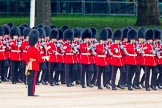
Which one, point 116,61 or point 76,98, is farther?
point 116,61

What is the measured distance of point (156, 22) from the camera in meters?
42.4

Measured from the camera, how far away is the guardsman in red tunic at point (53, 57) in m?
24.6

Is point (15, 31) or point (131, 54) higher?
point (15, 31)

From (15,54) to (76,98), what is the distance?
4.06m

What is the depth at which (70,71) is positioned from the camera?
24.7 metres

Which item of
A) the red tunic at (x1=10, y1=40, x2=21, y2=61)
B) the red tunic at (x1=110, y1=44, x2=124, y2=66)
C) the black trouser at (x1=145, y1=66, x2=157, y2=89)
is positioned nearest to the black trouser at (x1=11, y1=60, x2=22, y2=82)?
the red tunic at (x1=10, y1=40, x2=21, y2=61)

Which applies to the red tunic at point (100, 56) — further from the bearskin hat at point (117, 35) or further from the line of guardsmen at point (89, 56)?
the bearskin hat at point (117, 35)

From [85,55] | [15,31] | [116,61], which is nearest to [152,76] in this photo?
[116,61]

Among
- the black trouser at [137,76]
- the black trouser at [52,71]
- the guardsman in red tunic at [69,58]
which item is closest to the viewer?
the black trouser at [137,76]

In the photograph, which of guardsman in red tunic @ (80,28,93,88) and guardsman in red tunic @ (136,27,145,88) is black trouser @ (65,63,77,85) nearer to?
guardsman in red tunic @ (80,28,93,88)

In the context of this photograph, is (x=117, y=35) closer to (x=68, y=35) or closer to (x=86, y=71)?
(x=86, y=71)

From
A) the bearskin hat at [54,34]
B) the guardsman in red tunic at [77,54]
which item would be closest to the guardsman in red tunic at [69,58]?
the guardsman in red tunic at [77,54]

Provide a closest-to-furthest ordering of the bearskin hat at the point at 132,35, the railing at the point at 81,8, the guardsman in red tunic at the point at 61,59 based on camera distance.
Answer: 1. the bearskin hat at the point at 132,35
2. the guardsman in red tunic at the point at 61,59
3. the railing at the point at 81,8

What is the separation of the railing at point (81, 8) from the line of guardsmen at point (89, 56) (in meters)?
38.3
